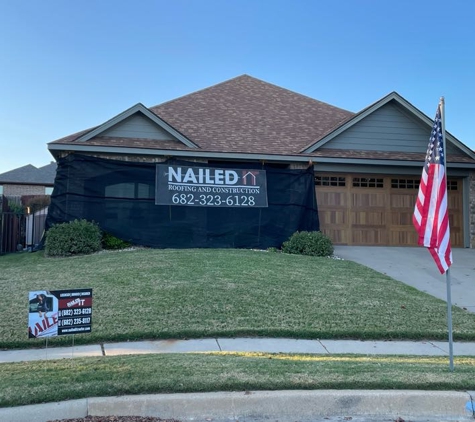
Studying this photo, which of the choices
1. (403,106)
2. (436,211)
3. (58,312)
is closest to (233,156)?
(403,106)

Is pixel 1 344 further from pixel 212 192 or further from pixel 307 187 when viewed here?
pixel 307 187

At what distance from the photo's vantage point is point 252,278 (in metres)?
9.12

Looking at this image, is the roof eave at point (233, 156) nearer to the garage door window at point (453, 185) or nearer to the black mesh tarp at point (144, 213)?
the black mesh tarp at point (144, 213)

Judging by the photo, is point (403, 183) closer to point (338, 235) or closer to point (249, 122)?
point (338, 235)

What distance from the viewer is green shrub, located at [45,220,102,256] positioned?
1212 centimetres

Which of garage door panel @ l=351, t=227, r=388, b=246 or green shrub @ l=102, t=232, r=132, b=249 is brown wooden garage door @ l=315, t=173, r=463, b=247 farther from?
green shrub @ l=102, t=232, r=132, b=249

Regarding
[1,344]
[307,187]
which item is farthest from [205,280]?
[307,187]

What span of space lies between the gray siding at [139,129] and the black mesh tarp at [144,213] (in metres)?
1.50

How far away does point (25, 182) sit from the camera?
38.9 m

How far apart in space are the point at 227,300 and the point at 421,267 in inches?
267

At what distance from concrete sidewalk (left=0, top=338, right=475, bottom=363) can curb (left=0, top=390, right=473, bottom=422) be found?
A: 180 centimetres

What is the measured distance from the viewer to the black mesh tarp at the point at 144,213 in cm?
1310

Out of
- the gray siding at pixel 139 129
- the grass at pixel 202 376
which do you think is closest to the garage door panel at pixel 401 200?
the gray siding at pixel 139 129

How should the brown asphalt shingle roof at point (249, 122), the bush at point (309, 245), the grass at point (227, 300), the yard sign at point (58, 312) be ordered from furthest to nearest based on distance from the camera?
1. the brown asphalt shingle roof at point (249, 122)
2. the bush at point (309, 245)
3. the grass at point (227, 300)
4. the yard sign at point (58, 312)
